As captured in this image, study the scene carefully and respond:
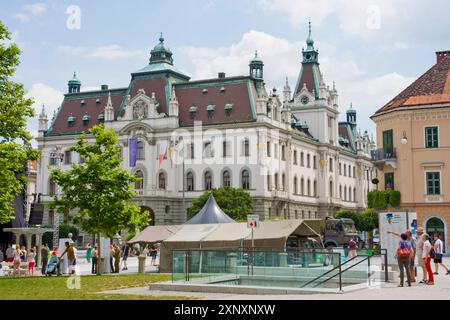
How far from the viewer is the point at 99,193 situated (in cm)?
3384

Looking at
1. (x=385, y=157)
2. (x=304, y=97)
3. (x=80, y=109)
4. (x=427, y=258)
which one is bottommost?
(x=427, y=258)

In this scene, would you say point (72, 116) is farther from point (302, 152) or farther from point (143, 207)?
point (302, 152)

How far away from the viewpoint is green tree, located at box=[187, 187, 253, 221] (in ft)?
231

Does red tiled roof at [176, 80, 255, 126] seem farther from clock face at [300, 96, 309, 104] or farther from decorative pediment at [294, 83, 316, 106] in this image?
clock face at [300, 96, 309, 104]

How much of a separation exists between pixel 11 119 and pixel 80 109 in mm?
62832

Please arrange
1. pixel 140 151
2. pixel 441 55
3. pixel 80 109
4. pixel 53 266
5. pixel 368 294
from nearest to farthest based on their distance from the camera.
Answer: pixel 368 294, pixel 53 266, pixel 441 55, pixel 140 151, pixel 80 109

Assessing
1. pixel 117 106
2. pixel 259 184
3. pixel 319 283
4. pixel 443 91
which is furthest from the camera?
pixel 117 106

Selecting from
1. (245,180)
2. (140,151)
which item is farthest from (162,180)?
(245,180)

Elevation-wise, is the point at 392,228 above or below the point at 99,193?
below

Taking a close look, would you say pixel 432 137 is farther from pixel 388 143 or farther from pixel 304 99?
pixel 304 99

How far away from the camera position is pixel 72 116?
302 ft
